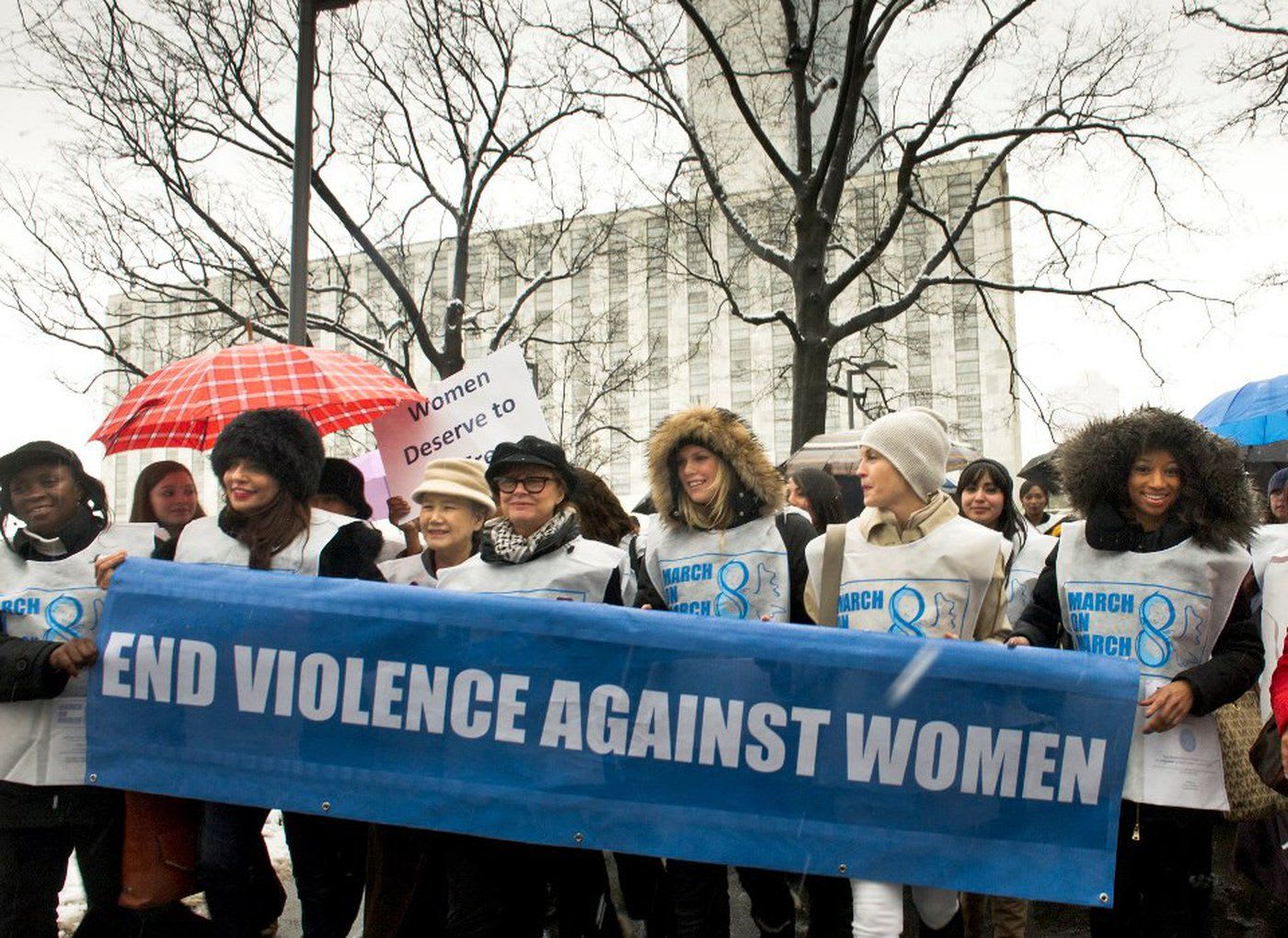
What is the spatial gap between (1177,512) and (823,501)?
2.10 m

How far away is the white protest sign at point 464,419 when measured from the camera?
20.6 feet

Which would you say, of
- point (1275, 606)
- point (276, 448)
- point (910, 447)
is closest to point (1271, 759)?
point (1275, 606)

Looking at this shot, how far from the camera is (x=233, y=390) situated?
212 inches

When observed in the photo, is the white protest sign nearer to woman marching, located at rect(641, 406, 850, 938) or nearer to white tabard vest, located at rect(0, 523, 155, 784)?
woman marching, located at rect(641, 406, 850, 938)

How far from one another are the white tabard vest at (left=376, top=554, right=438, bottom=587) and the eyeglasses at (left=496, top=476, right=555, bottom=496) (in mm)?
929

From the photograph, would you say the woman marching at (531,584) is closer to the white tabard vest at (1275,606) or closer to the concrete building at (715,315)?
the white tabard vest at (1275,606)

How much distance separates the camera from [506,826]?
3254 mm

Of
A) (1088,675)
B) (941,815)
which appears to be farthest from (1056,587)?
(941,815)

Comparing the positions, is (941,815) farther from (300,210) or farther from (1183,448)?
(300,210)

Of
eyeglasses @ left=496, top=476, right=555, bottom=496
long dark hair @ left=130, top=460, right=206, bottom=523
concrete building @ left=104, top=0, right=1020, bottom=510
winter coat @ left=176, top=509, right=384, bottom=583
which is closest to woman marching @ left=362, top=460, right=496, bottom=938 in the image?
winter coat @ left=176, top=509, right=384, bottom=583

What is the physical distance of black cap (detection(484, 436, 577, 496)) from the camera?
3898mm

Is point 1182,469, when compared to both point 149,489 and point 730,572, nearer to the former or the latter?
point 730,572

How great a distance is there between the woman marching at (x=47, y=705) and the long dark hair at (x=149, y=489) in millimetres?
1264

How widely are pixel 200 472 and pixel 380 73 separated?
70.3m
